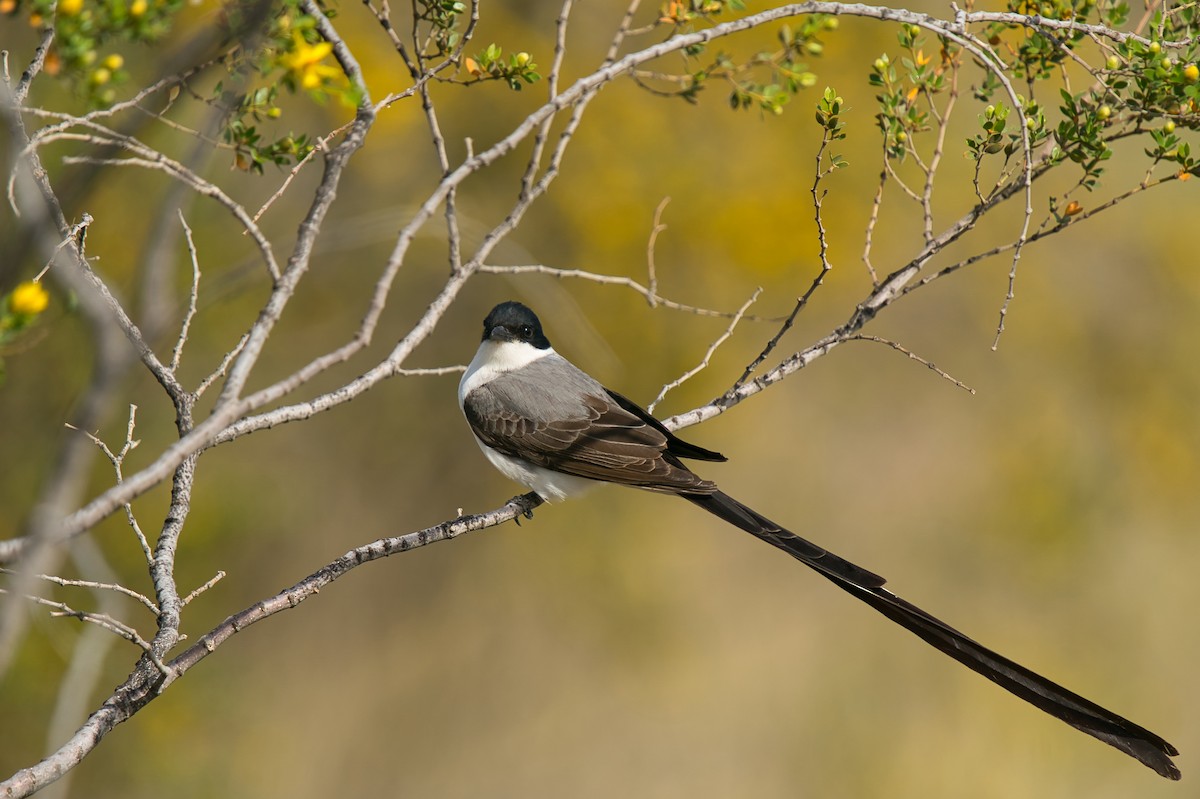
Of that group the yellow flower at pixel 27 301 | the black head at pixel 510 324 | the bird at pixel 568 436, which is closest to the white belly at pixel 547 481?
the bird at pixel 568 436

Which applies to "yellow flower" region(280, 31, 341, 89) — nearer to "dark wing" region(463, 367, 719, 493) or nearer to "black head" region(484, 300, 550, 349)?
"dark wing" region(463, 367, 719, 493)

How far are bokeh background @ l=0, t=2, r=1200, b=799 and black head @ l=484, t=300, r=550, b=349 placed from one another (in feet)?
11.0

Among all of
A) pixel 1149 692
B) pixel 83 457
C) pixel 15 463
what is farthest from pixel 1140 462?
pixel 83 457

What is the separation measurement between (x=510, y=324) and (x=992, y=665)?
103 inches

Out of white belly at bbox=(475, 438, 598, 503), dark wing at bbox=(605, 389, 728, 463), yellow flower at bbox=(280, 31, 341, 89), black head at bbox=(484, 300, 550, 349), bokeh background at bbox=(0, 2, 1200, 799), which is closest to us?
yellow flower at bbox=(280, 31, 341, 89)

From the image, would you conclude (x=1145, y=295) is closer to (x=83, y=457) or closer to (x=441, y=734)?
(x=441, y=734)

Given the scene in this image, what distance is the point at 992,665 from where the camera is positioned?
10.8 feet

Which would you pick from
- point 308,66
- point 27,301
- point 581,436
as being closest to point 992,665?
point 581,436

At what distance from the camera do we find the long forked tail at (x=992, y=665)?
9.94ft

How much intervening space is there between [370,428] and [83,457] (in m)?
7.82

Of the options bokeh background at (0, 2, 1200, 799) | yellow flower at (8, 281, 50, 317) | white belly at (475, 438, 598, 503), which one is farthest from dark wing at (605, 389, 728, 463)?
bokeh background at (0, 2, 1200, 799)

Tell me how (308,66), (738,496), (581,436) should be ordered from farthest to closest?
(738,496) < (581,436) < (308,66)

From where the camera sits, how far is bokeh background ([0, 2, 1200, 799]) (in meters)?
9.02

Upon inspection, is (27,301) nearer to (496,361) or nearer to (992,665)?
(992,665)
